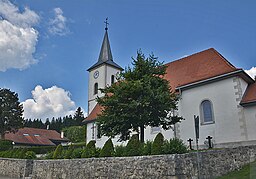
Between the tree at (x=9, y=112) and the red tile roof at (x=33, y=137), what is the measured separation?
7.03m

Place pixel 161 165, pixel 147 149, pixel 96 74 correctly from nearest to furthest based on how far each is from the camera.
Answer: pixel 161 165
pixel 147 149
pixel 96 74

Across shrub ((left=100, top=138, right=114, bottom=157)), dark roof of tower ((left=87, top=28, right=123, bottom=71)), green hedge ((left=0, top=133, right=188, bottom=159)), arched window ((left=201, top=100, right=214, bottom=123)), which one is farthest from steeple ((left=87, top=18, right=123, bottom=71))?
shrub ((left=100, top=138, right=114, bottom=157))

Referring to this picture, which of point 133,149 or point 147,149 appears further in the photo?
point 133,149

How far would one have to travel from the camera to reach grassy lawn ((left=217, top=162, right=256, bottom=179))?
9.53 metres

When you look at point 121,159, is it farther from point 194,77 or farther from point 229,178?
point 194,77

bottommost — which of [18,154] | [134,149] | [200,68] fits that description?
[18,154]

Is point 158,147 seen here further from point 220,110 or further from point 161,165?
point 220,110

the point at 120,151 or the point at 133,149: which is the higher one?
the point at 133,149

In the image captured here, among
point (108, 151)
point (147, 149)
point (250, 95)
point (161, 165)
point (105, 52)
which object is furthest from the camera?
point (105, 52)

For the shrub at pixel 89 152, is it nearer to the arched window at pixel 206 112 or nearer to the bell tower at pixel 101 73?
the arched window at pixel 206 112

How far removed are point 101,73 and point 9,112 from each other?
1610cm

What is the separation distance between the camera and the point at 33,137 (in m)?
47.9

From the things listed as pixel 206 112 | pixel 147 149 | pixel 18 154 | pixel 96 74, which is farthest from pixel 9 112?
pixel 147 149

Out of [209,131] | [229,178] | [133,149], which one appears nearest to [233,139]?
[209,131]
